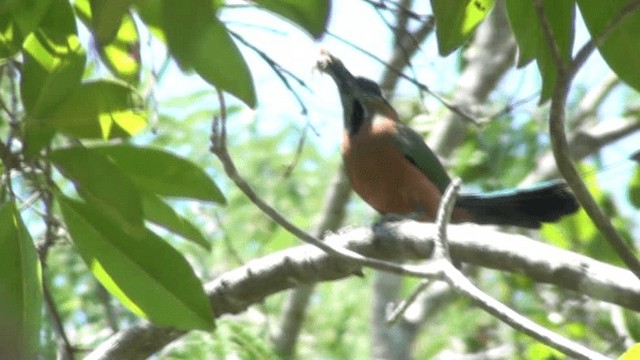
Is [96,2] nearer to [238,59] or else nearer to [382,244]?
[238,59]

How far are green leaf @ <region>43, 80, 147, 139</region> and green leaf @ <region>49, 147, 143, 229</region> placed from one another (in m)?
0.13

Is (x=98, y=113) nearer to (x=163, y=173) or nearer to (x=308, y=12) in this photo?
(x=163, y=173)

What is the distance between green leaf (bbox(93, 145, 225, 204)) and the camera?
2.05 metres

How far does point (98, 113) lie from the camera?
2.09 meters

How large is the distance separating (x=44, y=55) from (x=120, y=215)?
398 mm

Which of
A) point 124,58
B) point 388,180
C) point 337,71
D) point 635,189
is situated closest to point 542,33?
point 124,58

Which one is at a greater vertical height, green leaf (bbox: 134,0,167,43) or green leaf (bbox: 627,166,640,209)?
green leaf (bbox: 134,0,167,43)

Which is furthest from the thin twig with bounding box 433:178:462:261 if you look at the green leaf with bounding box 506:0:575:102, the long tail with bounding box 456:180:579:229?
the long tail with bounding box 456:180:579:229

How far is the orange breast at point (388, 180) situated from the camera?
4.41m

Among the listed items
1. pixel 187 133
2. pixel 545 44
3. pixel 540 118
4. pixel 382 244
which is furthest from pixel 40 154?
pixel 540 118

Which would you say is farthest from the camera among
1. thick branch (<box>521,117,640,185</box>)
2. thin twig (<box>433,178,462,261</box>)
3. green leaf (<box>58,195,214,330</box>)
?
thick branch (<box>521,117,640,185</box>)

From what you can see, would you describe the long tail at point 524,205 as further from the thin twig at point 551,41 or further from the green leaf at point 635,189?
the thin twig at point 551,41

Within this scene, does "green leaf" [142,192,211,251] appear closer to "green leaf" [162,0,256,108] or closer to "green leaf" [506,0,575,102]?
"green leaf" [162,0,256,108]

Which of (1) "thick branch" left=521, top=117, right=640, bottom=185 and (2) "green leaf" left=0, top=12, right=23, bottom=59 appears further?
(1) "thick branch" left=521, top=117, right=640, bottom=185
